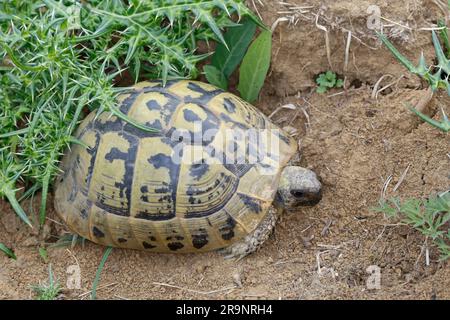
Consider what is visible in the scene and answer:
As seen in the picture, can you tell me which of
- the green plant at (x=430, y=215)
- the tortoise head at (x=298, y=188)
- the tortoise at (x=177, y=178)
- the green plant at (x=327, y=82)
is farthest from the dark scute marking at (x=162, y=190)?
the green plant at (x=327, y=82)

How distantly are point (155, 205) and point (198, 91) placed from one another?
0.64m

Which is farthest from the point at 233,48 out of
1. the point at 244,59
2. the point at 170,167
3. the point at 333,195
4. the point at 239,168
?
the point at 333,195

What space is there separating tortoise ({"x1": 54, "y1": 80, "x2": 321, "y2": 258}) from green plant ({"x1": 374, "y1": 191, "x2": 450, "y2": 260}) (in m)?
0.43

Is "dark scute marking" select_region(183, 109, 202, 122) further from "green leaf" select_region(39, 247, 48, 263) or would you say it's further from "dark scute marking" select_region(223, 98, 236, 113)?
"green leaf" select_region(39, 247, 48, 263)

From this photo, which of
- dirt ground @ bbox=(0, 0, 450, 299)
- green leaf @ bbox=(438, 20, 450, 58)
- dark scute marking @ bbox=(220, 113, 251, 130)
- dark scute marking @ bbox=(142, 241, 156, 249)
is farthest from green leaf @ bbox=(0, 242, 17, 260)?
green leaf @ bbox=(438, 20, 450, 58)

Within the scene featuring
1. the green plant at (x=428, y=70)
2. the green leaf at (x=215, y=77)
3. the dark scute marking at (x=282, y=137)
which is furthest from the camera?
the green leaf at (x=215, y=77)

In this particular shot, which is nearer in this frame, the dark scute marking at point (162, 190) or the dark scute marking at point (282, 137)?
the dark scute marking at point (162, 190)

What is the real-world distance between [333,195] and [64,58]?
59.1 inches

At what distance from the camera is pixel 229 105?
3.58 metres

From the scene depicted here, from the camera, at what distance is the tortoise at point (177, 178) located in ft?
11.1

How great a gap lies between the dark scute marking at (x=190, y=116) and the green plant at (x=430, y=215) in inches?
38.0

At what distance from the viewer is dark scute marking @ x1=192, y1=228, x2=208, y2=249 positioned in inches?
135

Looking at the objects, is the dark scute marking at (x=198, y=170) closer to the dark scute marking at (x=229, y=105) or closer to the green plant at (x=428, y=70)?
the dark scute marking at (x=229, y=105)

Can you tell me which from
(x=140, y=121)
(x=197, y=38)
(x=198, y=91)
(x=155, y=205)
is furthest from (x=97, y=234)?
(x=197, y=38)
